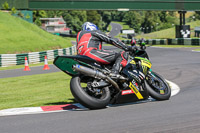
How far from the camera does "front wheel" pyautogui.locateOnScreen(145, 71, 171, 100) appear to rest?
22.1 ft

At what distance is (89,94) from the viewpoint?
5840 millimetres

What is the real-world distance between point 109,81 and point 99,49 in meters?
0.79

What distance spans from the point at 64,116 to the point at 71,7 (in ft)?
157

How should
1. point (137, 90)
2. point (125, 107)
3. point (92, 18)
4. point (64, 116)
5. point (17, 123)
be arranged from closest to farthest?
point (17, 123) < point (64, 116) < point (125, 107) < point (137, 90) < point (92, 18)

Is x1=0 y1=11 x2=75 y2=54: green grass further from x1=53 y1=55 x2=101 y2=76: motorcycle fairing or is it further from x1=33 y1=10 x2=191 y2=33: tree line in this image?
x1=33 y1=10 x2=191 y2=33: tree line

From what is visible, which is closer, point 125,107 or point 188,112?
point 188,112

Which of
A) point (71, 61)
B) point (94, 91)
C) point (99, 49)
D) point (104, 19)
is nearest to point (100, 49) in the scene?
point (99, 49)

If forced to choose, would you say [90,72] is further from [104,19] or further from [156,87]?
[104,19]

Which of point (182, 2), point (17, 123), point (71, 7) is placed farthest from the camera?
point (182, 2)

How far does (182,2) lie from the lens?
56.0 metres

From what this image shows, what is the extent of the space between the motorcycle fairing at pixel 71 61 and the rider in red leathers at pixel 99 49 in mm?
237

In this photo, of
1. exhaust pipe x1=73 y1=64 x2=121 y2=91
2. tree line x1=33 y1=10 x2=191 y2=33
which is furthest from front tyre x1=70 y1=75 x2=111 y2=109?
tree line x1=33 y1=10 x2=191 y2=33

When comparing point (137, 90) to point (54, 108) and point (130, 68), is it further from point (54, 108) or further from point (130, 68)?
point (54, 108)

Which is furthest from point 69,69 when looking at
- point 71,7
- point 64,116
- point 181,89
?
point 71,7
